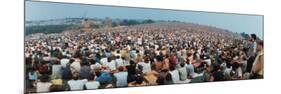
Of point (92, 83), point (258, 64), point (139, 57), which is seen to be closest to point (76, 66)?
point (92, 83)

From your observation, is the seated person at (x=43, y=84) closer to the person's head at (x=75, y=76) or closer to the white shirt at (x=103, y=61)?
the person's head at (x=75, y=76)

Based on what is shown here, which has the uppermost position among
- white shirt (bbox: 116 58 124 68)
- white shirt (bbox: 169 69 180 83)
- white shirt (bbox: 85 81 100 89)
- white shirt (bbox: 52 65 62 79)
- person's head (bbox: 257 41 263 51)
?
person's head (bbox: 257 41 263 51)

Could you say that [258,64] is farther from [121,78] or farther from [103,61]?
[103,61]

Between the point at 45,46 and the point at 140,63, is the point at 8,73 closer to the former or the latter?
the point at 45,46

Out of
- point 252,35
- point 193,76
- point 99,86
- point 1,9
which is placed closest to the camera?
point 1,9

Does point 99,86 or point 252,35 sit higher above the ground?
point 252,35

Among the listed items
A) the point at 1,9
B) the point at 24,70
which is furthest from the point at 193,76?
the point at 1,9

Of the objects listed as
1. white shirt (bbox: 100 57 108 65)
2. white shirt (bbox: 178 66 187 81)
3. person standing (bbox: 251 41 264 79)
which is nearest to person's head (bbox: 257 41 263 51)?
person standing (bbox: 251 41 264 79)

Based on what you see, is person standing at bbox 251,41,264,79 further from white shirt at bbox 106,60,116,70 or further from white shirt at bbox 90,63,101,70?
white shirt at bbox 90,63,101,70
